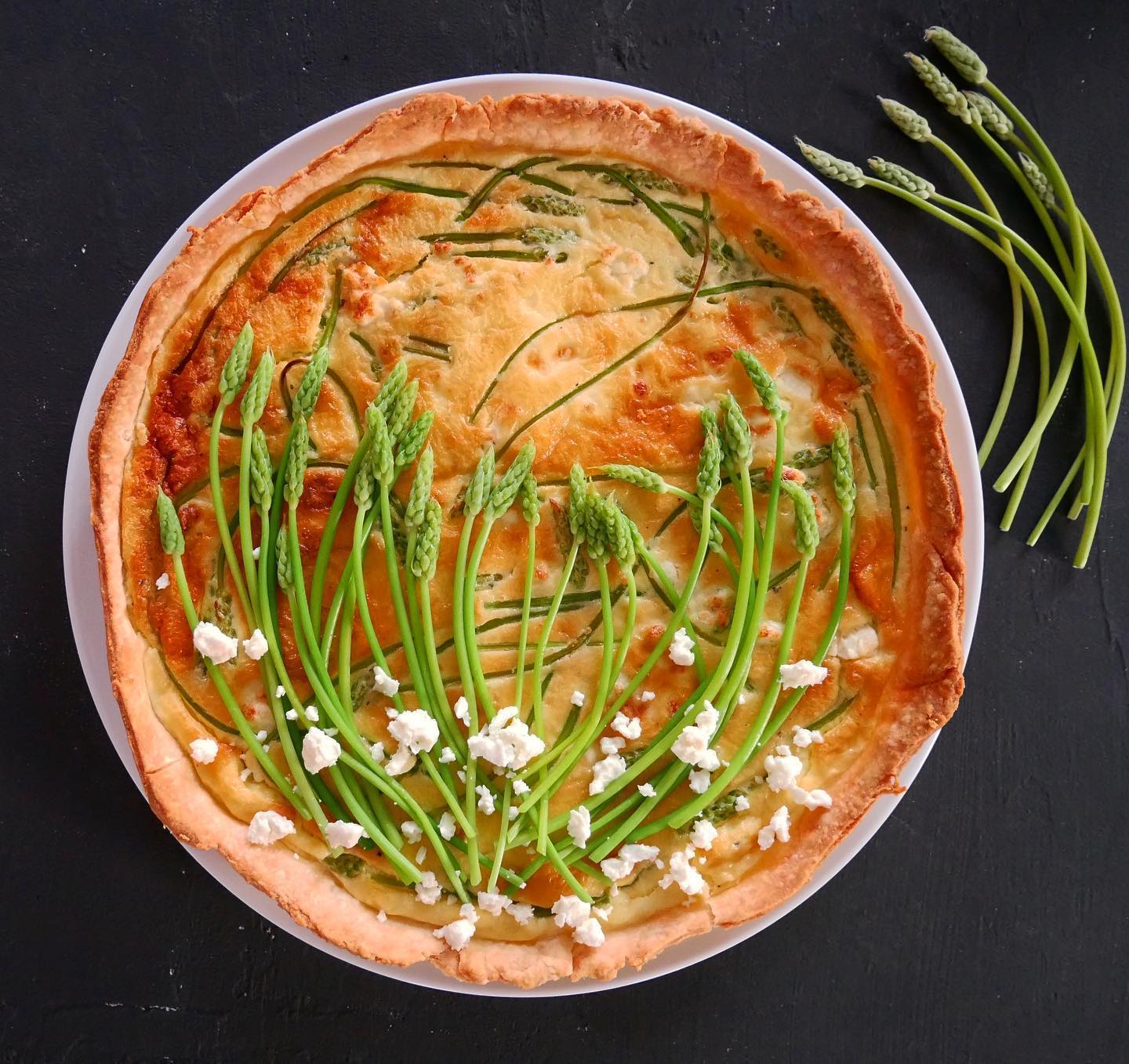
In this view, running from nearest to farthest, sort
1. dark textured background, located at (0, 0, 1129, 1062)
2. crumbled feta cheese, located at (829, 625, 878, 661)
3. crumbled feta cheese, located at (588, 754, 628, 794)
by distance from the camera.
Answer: crumbled feta cheese, located at (588, 754, 628, 794) → crumbled feta cheese, located at (829, 625, 878, 661) → dark textured background, located at (0, 0, 1129, 1062)

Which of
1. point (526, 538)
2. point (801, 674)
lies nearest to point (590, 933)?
point (801, 674)

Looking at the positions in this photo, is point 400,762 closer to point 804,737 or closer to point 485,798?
point 485,798

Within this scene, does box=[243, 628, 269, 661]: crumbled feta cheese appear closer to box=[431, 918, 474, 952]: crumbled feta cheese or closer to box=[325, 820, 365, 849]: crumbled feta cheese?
box=[325, 820, 365, 849]: crumbled feta cheese

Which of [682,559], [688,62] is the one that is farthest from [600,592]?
[688,62]

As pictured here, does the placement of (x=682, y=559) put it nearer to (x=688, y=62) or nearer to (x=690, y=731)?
(x=690, y=731)

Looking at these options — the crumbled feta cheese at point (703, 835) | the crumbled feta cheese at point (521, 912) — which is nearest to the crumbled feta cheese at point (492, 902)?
the crumbled feta cheese at point (521, 912)

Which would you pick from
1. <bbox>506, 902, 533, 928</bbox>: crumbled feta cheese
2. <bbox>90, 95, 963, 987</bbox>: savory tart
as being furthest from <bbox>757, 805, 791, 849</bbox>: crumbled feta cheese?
<bbox>506, 902, 533, 928</bbox>: crumbled feta cheese
